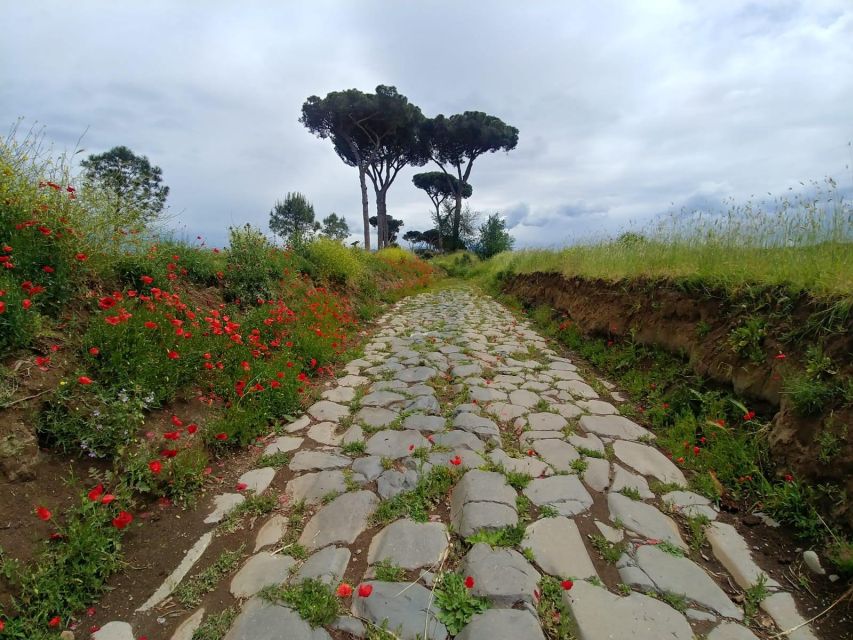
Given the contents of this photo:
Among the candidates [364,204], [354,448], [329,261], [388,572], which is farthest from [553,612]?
[364,204]

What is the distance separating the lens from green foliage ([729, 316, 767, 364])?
293 cm

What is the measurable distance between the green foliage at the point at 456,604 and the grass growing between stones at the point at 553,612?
0.24 meters

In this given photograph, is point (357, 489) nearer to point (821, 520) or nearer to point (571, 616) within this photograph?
point (571, 616)

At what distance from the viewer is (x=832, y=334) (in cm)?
242

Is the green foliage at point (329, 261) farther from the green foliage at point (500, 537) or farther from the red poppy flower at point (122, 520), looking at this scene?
the green foliage at point (500, 537)

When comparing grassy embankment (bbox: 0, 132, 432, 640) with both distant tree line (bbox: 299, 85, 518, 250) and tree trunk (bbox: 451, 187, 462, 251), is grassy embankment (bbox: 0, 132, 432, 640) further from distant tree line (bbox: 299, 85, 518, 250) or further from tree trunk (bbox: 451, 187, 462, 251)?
tree trunk (bbox: 451, 187, 462, 251)

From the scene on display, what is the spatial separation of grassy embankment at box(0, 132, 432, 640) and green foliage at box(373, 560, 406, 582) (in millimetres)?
1233

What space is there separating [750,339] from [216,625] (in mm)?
3866

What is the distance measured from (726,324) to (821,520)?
182cm

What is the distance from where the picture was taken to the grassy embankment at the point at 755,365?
2152 mm

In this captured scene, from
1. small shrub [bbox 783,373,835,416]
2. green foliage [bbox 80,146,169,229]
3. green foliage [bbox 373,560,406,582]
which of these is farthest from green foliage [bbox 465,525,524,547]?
green foliage [bbox 80,146,169,229]

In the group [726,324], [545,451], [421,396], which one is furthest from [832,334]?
[421,396]

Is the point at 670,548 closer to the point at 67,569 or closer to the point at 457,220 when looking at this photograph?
the point at 67,569

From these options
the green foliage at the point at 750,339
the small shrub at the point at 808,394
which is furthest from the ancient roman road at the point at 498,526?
the green foliage at the point at 750,339
